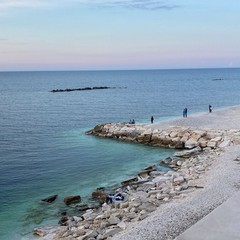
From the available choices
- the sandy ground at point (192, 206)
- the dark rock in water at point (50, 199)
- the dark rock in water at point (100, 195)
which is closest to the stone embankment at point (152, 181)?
the sandy ground at point (192, 206)

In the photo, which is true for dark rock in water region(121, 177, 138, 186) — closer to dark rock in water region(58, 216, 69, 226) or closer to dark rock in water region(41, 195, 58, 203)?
dark rock in water region(41, 195, 58, 203)

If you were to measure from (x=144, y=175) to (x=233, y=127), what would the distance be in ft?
59.3

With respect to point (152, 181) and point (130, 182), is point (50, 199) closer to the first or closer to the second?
point (130, 182)

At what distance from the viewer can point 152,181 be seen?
85.3ft

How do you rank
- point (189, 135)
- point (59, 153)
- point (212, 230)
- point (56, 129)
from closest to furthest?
point (212, 230), point (59, 153), point (189, 135), point (56, 129)

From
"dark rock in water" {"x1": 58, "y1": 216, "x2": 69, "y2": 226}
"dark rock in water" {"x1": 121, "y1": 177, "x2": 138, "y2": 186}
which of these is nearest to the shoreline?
"dark rock in water" {"x1": 58, "y1": 216, "x2": 69, "y2": 226}

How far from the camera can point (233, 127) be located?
1690 inches

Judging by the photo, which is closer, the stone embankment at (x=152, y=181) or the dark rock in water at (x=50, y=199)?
the stone embankment at (x=152, y=181)

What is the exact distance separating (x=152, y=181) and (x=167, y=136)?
48.5ft

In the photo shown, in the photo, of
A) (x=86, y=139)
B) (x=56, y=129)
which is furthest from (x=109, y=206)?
(x=56, y=129)

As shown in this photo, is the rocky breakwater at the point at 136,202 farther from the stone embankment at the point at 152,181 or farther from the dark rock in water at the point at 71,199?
the dark rock in water at the point at 71,199

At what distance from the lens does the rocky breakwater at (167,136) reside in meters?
37.3

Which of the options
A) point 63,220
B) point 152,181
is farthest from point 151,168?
point 63,220

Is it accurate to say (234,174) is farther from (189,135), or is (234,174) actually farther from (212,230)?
(189,135)
